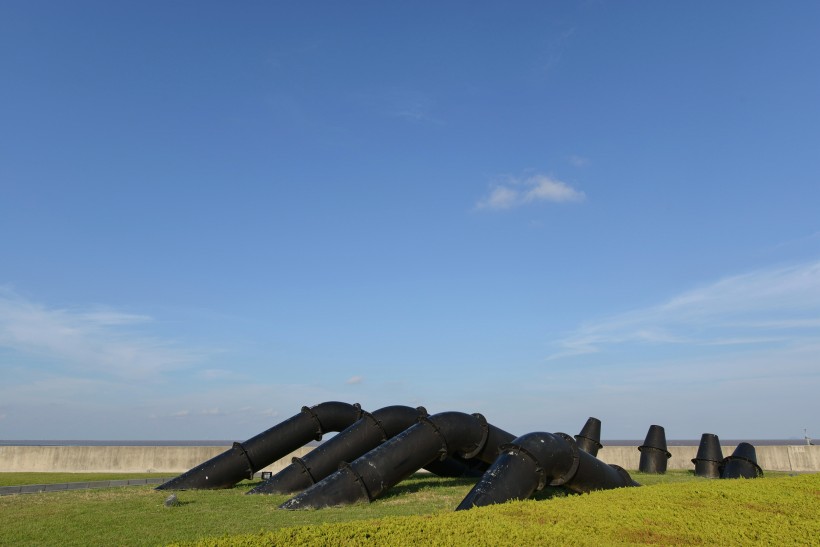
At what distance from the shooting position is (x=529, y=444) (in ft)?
38.0

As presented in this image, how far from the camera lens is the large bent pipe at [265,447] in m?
16.6

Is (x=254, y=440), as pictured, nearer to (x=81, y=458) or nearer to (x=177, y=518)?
(x=177, y=518)

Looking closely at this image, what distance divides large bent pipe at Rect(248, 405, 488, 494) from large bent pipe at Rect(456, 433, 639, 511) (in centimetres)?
385

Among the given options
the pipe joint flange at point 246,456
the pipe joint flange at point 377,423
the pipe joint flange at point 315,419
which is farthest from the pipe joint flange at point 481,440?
the pipe joint flange at point 246,456

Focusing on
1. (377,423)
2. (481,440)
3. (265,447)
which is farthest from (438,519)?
(265,447)

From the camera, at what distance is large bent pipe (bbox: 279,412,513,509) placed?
13023mm

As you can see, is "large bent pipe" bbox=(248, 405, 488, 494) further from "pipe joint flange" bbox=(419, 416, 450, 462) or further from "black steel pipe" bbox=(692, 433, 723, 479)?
"black steel pipe" bbox=(692, 433, 723, 479)

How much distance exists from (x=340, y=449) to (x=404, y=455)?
9.13ft

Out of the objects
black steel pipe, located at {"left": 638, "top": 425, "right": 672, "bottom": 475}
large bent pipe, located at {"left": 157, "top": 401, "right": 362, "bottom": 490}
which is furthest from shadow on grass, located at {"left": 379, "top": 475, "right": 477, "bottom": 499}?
black steel pipe, located at {"left": 638, "top": 425, "right": 672, "bottom": 475}

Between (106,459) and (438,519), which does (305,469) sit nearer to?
(438,519)

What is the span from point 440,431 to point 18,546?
8.61m

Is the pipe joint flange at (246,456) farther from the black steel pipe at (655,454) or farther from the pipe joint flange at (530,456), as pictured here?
the black steel pipe at (655,454)

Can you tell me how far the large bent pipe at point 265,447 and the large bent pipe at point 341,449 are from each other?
1382 mm

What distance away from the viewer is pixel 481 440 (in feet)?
50.1
